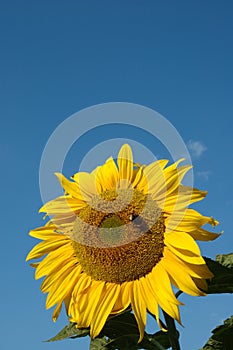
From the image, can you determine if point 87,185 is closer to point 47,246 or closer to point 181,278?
point 47,246

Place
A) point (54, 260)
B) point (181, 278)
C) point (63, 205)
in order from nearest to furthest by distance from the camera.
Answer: point (181, 278), point (54, 260), point (63, 205)

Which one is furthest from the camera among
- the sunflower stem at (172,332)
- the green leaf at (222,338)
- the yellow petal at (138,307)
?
the green leaf at (222,338)

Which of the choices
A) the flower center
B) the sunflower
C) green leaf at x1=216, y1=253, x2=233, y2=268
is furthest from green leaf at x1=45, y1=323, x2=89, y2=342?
green leaf at x1=216, y1=253, x2=233, y2=268

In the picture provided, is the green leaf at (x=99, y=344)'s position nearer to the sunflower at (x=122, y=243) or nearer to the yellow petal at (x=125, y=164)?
the sunflower at (x=122, y=243)

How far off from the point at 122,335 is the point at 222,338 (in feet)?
1.59

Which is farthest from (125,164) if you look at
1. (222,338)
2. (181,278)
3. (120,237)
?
(222,338)

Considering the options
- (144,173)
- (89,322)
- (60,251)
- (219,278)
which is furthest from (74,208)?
(219,278)

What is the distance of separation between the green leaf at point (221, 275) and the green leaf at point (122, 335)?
0.39 m

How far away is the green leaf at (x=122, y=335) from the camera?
116 inches

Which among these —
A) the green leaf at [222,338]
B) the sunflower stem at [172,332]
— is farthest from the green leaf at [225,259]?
the sunflower stem at [172,332]

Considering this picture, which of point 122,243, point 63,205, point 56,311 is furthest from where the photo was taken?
point 63,205

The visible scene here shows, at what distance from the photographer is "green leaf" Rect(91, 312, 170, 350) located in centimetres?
296

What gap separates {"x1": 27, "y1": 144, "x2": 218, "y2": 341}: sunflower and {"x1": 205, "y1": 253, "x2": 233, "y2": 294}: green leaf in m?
0.10

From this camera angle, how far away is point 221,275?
2875 millimetres
